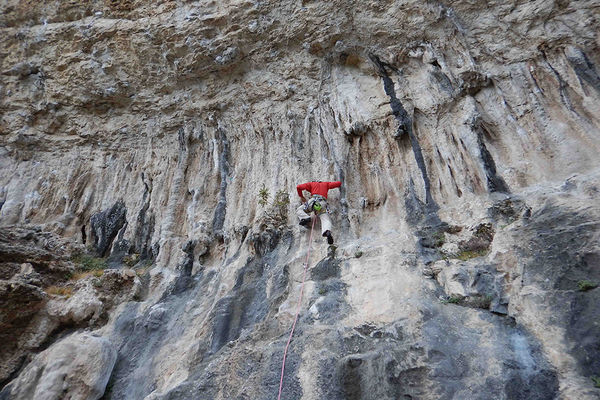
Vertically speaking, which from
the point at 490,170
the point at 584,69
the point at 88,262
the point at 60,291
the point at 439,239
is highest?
the point at 584,69

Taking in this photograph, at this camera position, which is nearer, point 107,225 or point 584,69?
point 584,69

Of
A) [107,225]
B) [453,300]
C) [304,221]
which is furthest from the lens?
[107,225]

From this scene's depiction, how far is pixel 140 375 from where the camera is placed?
7832 mm

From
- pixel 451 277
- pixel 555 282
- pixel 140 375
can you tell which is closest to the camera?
pixel 555 282

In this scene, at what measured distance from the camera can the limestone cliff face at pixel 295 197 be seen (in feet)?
19.5

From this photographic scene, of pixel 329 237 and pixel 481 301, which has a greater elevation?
pixel 329 237

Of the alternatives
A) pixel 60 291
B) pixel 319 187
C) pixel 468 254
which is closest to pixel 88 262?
pixel 60 291

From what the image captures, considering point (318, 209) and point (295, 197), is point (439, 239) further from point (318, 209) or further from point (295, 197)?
point (295, 197)

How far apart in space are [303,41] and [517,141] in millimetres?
8372

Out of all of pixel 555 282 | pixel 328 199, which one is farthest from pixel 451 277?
pixel 328 199

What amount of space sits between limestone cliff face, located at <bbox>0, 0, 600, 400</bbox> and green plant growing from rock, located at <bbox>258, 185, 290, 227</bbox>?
0.24 metres

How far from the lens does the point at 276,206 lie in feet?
35.0

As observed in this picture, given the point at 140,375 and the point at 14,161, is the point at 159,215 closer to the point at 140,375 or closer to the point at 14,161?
the point at 140,375

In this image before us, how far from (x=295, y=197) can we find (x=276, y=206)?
0.66 meters
